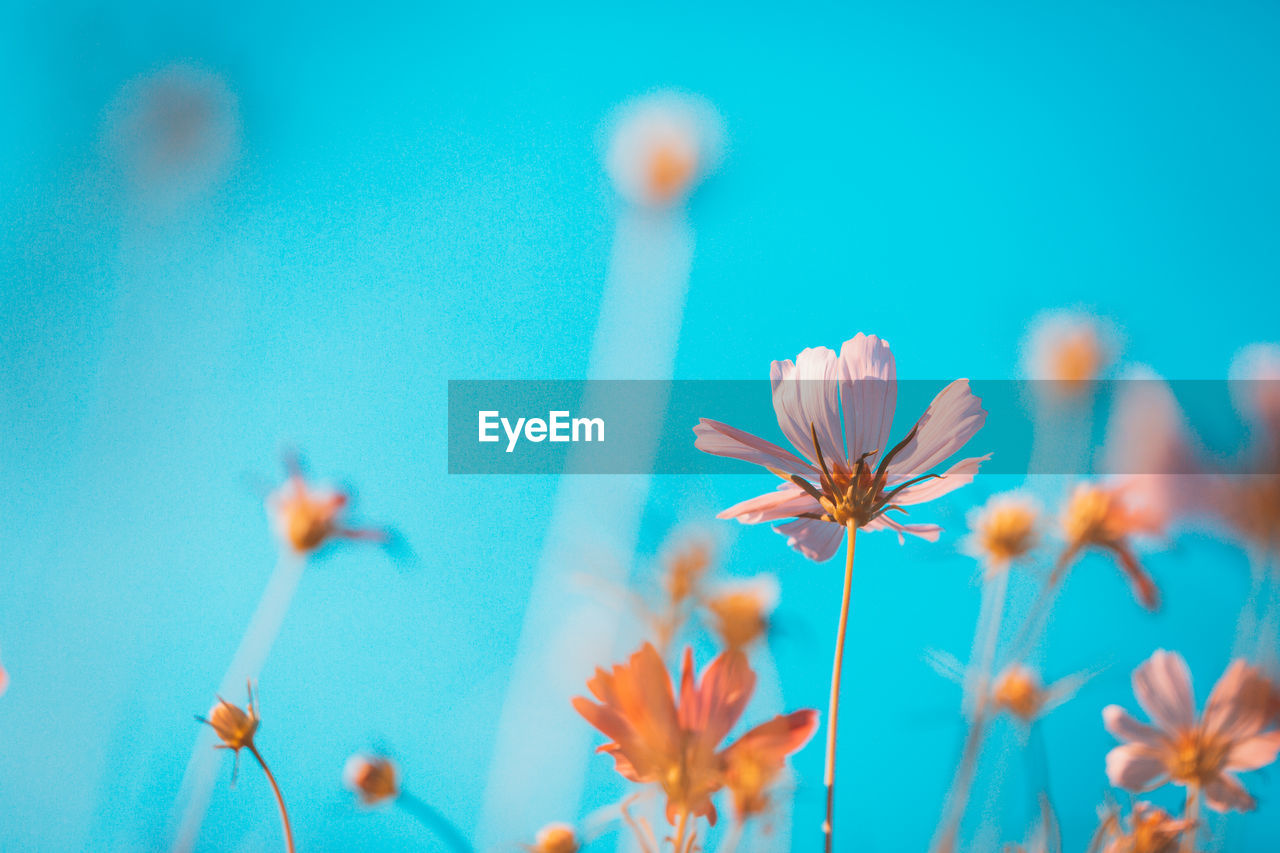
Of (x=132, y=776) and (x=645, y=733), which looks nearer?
(x=645, y=733)

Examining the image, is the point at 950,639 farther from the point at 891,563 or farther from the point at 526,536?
the point at 526,536

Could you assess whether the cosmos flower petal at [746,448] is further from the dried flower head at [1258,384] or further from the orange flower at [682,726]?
the dried flower head at [1258,384]

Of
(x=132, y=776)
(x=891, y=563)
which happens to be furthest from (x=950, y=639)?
(x=132, y=776)

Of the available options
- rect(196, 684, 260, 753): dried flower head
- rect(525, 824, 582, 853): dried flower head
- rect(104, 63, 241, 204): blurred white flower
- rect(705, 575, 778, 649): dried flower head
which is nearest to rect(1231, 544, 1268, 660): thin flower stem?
rect(705, 575, 778, 649): dried flower head

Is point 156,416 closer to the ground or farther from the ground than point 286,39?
closer to the ground

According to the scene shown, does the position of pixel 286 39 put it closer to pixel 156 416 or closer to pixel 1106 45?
pixel 156 416

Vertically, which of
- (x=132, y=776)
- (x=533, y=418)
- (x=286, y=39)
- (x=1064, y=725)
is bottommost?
(x=132, y=776)
